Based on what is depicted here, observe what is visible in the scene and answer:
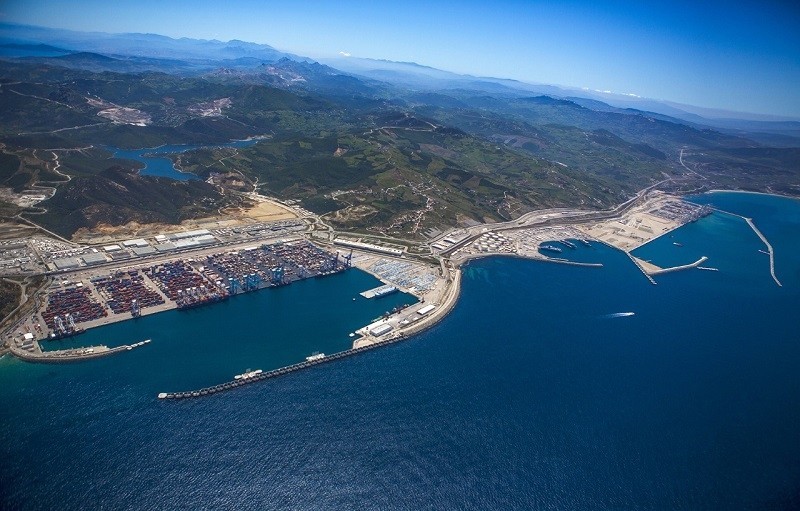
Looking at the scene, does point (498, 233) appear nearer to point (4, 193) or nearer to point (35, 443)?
point (35, 443)

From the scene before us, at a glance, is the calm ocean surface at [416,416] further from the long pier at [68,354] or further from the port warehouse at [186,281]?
the port warehouse at [186,281]

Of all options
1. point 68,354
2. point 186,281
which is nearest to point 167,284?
point 186,281

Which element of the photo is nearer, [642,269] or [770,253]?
[642,269]

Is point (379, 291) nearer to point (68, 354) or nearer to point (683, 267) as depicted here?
point (68, 354)

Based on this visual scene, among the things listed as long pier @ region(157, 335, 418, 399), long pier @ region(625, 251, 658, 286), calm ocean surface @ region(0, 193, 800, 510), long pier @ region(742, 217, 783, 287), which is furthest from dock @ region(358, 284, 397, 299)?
long pier @ region(742, 217, 783, 287)

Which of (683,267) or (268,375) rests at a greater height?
(683,267)

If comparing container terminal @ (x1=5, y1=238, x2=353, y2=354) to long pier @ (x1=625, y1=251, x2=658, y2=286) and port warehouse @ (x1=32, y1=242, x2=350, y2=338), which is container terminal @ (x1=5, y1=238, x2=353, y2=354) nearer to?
port warehouse @ (x1=32, y1=242, x2=350, y2=338)

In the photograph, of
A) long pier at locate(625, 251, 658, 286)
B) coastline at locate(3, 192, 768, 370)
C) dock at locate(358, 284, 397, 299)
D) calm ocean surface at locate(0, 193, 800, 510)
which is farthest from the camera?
long pier at locate(625, 251, 658, 286)
